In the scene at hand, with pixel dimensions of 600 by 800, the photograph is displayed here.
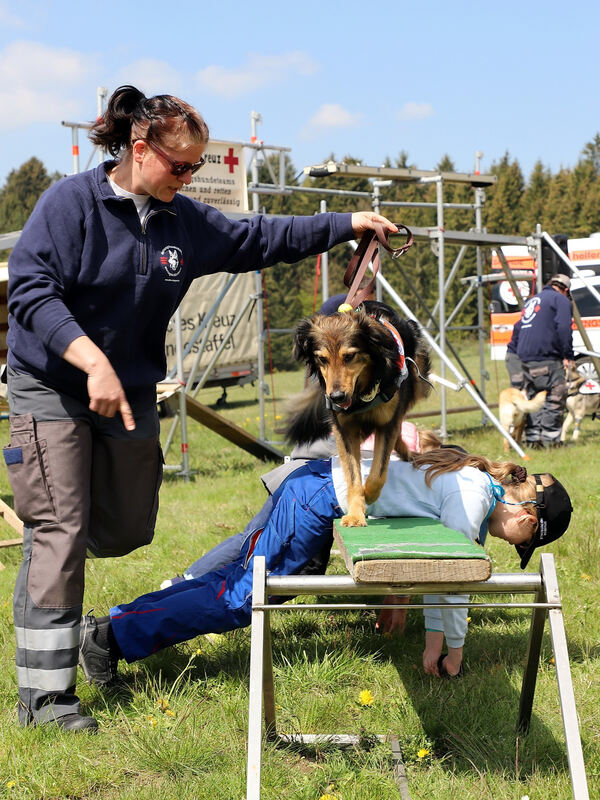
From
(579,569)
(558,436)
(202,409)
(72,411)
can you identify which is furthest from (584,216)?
(72,411)

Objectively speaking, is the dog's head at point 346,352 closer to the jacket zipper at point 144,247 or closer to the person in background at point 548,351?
the jacket zipper at point 144,247

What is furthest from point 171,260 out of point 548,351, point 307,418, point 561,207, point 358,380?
point 561,207

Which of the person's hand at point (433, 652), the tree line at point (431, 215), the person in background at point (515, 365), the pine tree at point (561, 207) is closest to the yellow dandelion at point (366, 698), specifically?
the person's hand at point (433, 652)

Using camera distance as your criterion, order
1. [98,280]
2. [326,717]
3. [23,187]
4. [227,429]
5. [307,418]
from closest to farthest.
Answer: [98,280] → [326,717] → [307,418] → [227,429] → [23,187]

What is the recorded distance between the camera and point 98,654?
3223mm

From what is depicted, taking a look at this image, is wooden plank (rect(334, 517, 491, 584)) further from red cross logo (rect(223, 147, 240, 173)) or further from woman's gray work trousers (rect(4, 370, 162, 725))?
red cross logo (rect(223, 147, 240, 173))

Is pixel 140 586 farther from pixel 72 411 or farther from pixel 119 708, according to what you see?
pixel 72 411

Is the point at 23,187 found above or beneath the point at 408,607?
above

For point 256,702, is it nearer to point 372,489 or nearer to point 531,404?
point 372,489

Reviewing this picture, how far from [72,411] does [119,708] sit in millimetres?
1079

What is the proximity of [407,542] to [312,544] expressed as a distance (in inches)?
32.3

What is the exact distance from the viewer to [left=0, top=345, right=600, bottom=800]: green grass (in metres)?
2.54

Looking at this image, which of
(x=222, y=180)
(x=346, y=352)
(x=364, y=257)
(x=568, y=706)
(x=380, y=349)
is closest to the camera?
(x=568, y=706)

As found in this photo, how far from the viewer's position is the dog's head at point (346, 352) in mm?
3486
